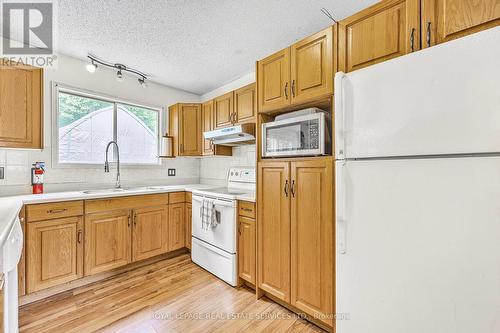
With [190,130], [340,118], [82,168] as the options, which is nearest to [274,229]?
[340,118]

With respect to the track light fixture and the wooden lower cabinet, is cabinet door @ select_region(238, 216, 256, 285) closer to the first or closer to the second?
the wooden lower cabinet

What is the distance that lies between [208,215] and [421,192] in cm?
192

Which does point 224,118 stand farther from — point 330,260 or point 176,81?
point 330,260

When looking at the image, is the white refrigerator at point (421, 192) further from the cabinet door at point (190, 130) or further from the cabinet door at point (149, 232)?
the cabinet door at point (190, 130)

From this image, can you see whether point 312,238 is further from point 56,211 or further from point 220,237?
point 56,211

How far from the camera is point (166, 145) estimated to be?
331 cm

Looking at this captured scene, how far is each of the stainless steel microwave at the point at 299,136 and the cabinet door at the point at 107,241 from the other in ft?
5.81

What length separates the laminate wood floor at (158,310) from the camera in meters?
1.65

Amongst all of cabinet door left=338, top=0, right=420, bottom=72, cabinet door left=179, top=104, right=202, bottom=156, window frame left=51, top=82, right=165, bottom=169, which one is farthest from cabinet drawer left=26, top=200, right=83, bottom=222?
cabinet door left=338, top=0, right=420, bottom=72

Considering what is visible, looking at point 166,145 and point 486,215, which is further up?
point 166,145

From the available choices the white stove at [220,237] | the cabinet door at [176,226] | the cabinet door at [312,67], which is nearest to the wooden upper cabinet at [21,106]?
the cabinet door at [176,226]

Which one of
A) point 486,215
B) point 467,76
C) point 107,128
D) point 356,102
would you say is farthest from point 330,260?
point 107,128

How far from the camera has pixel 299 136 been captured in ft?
5.56

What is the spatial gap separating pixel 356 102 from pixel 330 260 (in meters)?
1.01
